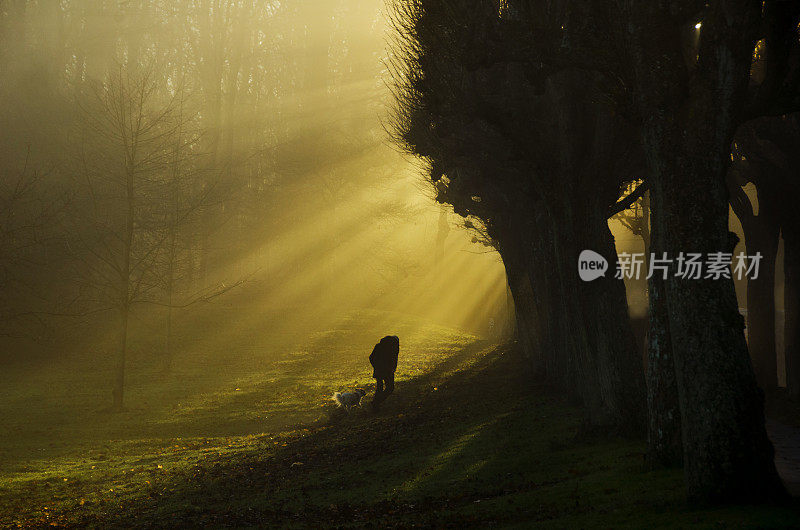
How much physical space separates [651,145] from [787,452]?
766cm

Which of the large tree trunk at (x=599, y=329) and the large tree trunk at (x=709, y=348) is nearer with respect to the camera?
the large tree trunk at (x=709, y=348)

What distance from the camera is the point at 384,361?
22.6 m

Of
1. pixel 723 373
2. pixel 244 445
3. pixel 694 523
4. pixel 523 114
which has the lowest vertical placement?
pixel 244 445

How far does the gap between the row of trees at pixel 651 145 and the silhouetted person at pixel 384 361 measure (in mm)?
6169

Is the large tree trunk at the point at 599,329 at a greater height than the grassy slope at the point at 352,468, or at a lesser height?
greater

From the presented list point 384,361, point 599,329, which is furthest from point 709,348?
point 384,361

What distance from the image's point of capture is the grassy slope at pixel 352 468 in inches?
391

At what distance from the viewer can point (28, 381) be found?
29422 mm

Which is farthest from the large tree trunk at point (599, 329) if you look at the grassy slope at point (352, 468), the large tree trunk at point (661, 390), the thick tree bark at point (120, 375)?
the thick tree bark at point (120, 375)

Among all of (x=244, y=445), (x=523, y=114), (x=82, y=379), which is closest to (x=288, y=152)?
(x=82, y=379)

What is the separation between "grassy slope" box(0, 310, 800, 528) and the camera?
9.94 metres

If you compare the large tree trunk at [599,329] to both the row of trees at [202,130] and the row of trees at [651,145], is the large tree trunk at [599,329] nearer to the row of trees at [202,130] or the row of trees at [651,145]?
the row of trees at [651,145]

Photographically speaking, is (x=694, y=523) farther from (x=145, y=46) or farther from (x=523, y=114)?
(x=145, y=46)

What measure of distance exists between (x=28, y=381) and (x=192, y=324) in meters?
13.0
